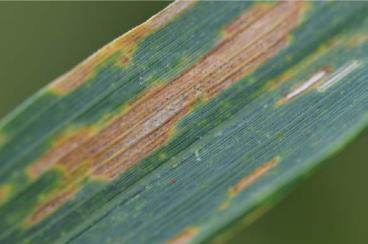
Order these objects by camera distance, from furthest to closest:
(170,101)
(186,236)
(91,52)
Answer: (91,52), (170,101), (186,236)

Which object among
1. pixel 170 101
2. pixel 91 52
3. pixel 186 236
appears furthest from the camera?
pixel 91 52

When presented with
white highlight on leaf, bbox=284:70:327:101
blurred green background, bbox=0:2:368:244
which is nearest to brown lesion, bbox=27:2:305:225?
white highlight on leaf, bbox=284:70:327:101

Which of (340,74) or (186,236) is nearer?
(186,236)

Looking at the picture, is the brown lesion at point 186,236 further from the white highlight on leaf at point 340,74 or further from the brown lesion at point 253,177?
the white highlight on leaf at point 340,74

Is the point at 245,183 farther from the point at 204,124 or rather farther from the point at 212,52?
the point at 212,52

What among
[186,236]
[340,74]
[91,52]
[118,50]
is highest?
[91,52]

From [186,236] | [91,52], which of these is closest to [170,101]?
[186,236]

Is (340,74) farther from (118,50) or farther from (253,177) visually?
(118,50)

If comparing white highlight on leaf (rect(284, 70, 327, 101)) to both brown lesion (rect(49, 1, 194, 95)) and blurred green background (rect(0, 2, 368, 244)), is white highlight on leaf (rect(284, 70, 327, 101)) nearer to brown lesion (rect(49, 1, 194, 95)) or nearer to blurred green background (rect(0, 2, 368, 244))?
brown lesion (rect(49, 1, 194, 95))
